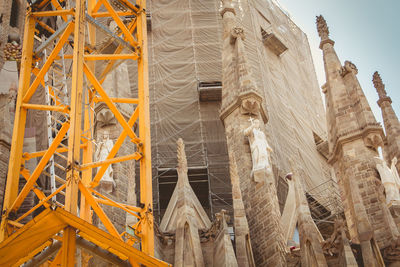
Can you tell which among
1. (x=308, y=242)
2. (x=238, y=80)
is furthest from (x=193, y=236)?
(x=238, y=80)

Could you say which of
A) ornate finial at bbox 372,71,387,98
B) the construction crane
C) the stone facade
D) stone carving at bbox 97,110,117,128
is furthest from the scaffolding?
the construction crane

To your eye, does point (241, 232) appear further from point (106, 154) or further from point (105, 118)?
point (105, 118)

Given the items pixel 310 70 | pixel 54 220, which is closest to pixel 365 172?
pixel 54 220

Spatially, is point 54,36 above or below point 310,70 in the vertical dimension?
below

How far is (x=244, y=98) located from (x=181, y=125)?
5.72m

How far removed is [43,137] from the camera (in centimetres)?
2727

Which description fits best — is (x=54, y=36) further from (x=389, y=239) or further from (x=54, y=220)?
(x=389, y=239)

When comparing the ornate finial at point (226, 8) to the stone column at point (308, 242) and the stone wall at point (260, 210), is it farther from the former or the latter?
the stone column at point (308, 242)

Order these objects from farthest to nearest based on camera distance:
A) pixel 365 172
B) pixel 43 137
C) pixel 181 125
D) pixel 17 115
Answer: pixel 181 125 → pixel 43 137 → pixel 365 172 → pixel 17 115

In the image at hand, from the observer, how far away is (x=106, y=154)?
22.1 m

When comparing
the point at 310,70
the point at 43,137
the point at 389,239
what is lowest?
the point at 389,239

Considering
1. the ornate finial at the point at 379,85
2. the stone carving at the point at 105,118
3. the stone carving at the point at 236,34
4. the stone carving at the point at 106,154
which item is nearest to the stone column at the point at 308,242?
the stone carving at the point at 106,154

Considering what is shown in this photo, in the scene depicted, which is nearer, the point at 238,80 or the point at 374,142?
the point at 374,142

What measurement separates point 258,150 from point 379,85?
9.51 meters
